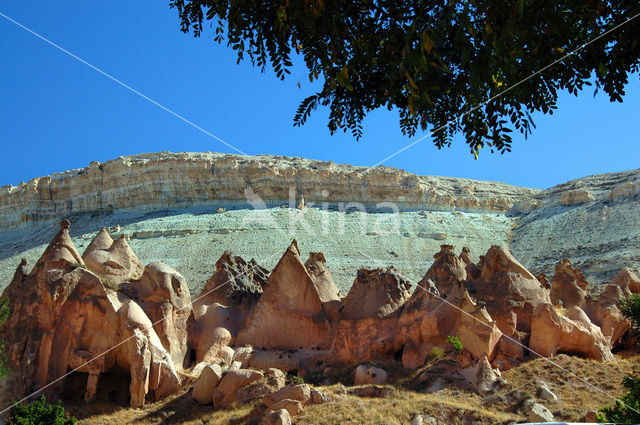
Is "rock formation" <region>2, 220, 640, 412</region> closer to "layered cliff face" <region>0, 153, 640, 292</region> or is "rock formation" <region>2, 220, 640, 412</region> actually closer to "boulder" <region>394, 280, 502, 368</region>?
"boulder" <region>394, 280, 502, 368</region>

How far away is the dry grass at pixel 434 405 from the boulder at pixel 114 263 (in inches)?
238

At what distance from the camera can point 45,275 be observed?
20.5 m

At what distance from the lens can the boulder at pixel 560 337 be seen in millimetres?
19312

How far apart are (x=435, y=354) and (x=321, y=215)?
50.8m

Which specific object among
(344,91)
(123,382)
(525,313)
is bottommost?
(123,382)

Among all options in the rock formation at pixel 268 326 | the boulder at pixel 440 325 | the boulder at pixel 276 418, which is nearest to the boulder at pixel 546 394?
the rock formation at pixel 268 326

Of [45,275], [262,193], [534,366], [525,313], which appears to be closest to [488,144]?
[534,366]

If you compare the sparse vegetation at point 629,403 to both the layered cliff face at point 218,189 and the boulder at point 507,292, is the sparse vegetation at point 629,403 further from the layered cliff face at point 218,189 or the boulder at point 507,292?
the layered cliff face at point 218,189

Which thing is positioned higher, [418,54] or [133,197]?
[133,197]

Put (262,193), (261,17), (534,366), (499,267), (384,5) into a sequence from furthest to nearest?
1. (262,193)
2. (499,267)
3. (534,366)
4. (261,17)
5. (384,5)

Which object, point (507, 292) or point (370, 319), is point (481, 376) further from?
point (507, 292)

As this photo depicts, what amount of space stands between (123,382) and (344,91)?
13.7 metres

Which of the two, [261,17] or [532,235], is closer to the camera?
[261,17]

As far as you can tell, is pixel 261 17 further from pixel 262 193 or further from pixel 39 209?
pixel 39 209
